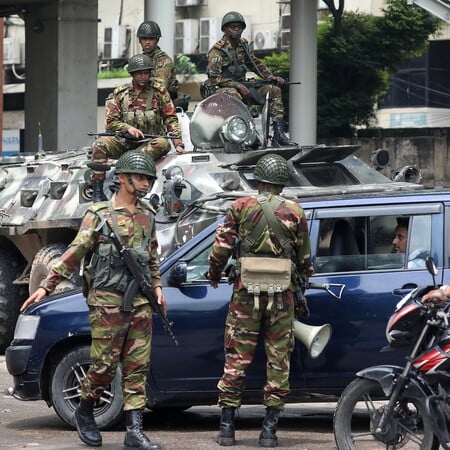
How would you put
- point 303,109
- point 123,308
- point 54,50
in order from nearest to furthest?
point 123,308 → point 303,109 → point 54,50

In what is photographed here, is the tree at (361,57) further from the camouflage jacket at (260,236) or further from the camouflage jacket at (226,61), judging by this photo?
the camouflage jacket at (260,236)

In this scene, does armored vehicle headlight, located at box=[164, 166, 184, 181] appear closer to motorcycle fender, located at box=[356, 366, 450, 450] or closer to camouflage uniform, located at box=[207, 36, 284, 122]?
camouflage uniform, located at box=[207, 36, 284, 122]

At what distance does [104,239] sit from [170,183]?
4.48 metres

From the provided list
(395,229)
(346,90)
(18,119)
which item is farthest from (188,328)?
(18,119)

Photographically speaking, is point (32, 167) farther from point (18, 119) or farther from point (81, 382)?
point (18, 119)

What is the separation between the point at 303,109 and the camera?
27.5 metres

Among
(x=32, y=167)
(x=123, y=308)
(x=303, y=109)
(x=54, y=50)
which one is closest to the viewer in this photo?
(x=123, y=308)

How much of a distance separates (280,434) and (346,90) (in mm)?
23098

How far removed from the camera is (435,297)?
7.95 m

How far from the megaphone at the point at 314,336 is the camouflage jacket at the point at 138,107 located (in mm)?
4851

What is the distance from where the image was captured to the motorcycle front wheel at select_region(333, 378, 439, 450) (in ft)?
26.3

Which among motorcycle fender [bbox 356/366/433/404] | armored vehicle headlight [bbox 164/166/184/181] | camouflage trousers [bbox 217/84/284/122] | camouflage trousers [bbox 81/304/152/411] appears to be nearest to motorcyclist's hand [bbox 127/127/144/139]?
armored vehicle headlight [bbox 164/166/184/181]

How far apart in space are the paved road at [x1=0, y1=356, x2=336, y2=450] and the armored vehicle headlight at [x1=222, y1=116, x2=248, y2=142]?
3.69 metres

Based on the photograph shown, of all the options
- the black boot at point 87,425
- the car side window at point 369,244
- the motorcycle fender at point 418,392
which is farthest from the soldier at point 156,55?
the motorcycle fender at point 418,392
